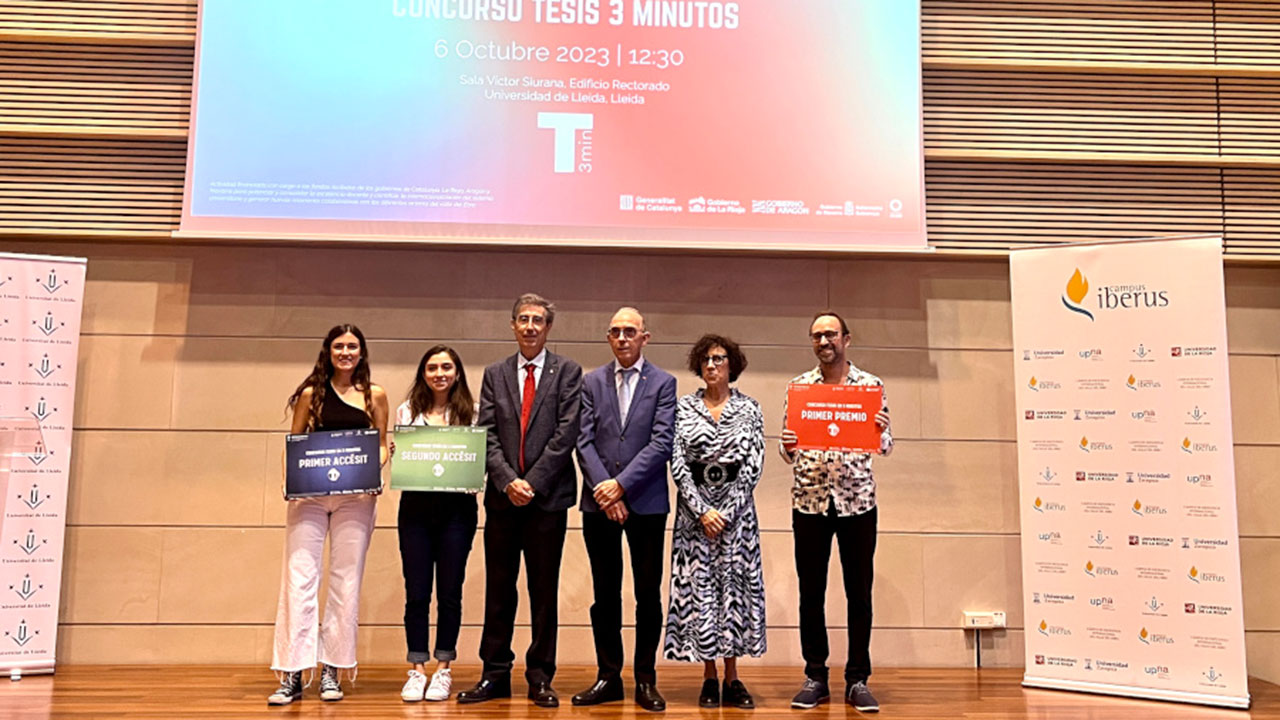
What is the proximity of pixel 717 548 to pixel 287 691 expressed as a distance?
1.78 metres

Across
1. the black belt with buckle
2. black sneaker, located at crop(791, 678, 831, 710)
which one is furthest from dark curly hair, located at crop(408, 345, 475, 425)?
black sneaker, located at crop(791, 678, 831, 710)

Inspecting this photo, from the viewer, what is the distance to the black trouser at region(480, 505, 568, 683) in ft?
13.7

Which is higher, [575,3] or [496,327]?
A: [575,3]

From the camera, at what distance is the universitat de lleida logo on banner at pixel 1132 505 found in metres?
4.55

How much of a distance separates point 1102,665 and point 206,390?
447 cm

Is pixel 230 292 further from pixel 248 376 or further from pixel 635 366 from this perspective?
pixel 635 366

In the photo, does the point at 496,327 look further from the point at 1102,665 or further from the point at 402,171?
the point at 1102,665

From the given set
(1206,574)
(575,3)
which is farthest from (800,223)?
(1206,574)

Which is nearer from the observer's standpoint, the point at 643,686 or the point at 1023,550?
the point at 643,686

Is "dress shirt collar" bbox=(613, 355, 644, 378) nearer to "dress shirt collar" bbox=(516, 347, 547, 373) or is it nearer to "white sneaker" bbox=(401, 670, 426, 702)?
"dress shirt collar" bbox=(516, 347, 547, 373)

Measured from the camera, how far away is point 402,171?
5.25 meters

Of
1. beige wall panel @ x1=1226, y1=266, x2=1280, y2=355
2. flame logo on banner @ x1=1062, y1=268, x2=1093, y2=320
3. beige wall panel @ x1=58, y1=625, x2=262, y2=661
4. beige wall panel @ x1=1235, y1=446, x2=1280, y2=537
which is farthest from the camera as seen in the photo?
beige wall panel @ x1=1226, y1=266, x2=1280, y2=355

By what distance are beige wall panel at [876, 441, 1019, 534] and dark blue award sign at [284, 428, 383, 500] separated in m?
2.73

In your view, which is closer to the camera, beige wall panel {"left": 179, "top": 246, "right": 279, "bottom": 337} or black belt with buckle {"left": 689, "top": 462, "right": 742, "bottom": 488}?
black belt with buckle {"left": 689, "top": 462, "right": 742, "bottom": 488}
